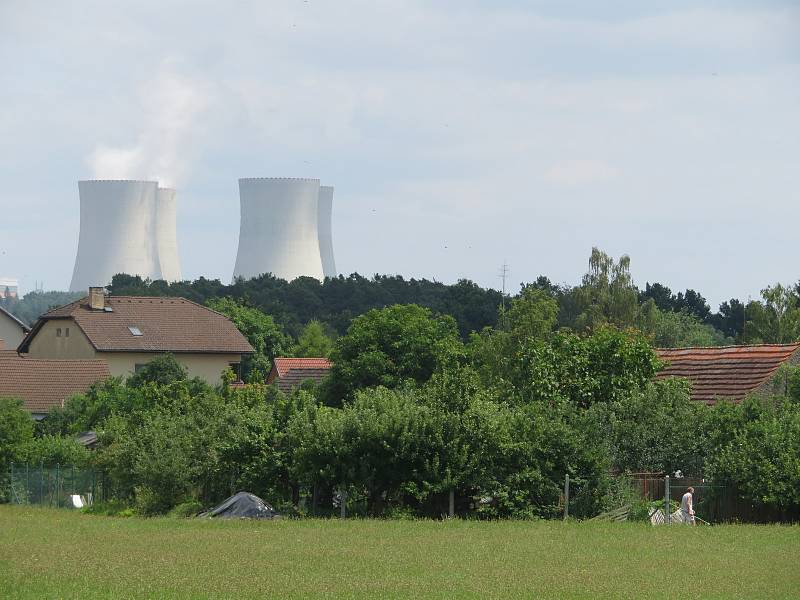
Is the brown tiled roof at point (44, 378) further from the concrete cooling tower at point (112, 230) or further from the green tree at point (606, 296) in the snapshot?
the concrete cooling tower at point (112, 230)

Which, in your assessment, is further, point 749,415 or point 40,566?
point 749,415

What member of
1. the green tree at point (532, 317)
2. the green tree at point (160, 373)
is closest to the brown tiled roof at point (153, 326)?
the green tree at point (160, 373)

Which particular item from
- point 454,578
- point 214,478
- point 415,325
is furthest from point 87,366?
point 454,578

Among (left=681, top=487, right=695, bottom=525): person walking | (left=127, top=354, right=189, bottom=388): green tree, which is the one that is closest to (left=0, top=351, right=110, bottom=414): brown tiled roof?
(left=127, top=354, right=189, bottom=388): green tree

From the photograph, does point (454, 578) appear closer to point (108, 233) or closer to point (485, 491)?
point (485, 491)

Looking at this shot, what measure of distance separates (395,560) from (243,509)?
10.5 m

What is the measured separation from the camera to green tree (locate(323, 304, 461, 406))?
154ft

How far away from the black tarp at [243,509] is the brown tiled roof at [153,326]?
3998 centimetres

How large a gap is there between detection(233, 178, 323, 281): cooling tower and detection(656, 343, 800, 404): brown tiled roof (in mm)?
65748

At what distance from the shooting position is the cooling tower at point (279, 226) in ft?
345

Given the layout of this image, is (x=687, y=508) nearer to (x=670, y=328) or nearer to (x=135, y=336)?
(x=135, y=336)

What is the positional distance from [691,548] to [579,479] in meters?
7.09

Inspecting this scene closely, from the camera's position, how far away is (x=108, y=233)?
109 metres

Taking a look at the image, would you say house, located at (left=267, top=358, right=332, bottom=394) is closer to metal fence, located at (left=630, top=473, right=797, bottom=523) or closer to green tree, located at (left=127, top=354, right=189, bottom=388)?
green tree, located at (left=127, top=354, right=189, bottom=388)
